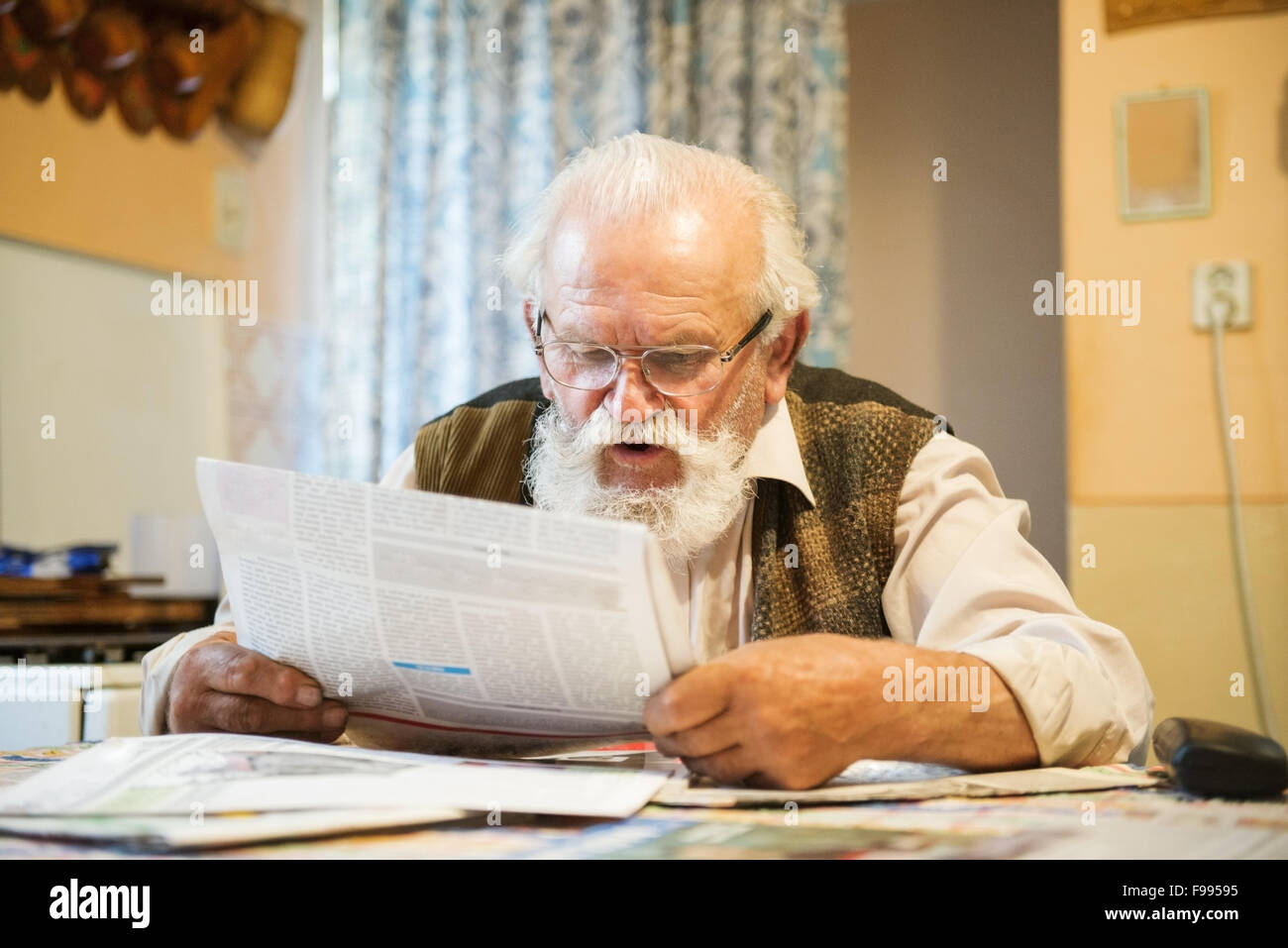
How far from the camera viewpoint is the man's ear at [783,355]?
1.36 metres

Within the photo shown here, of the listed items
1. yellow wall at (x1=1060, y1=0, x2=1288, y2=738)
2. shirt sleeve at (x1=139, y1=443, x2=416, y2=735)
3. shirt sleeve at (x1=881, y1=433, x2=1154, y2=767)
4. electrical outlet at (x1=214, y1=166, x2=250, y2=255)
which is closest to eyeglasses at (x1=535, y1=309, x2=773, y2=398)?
shirt sleeve at (x1=881, y1=433, x2=1154, y2=767)

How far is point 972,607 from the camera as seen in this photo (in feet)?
3.48

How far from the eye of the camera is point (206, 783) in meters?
0.70

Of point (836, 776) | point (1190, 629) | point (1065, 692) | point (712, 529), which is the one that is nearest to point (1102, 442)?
point (1190, 629)

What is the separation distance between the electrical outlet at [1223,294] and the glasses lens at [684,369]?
4.27 feet

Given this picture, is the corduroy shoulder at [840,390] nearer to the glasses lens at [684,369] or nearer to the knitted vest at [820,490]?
the knitted vest at [820,490]

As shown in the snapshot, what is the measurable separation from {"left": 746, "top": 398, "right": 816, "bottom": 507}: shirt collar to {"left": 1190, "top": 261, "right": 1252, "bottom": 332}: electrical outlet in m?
1.19

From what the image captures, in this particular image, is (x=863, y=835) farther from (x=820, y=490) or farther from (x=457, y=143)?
(x=457, y=143)

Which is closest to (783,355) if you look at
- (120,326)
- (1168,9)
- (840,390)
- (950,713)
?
(840,390)

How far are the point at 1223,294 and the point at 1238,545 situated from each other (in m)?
0.46

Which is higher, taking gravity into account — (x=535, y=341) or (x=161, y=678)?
(x=535, y=341)

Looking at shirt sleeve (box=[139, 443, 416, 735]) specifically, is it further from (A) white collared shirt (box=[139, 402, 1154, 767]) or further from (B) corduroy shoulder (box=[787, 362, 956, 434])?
(B) corduroy shoulder (box=[787, 362, 956, 434])

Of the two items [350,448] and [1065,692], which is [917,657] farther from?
[350,448]

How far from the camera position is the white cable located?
6.80 feet
